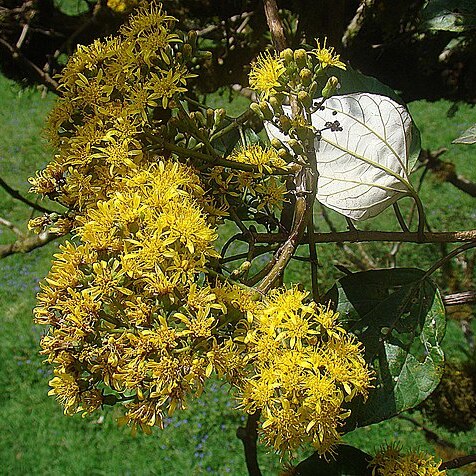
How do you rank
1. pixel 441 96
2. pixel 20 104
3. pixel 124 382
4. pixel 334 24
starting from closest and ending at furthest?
pixel 124 382 < pixel 334 24 < pixel 441 96 < pixel 20 104

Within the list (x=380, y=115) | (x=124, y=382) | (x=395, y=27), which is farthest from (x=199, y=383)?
(x=395, y=27)

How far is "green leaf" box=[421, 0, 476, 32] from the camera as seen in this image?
74 centimetres

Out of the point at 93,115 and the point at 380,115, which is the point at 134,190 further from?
the point at 380,115

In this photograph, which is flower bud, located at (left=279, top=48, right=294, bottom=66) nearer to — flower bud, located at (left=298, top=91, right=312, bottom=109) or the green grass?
flower bud, located at (left=298, top=91, right=312, bottom=109)

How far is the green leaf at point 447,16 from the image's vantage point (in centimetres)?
74

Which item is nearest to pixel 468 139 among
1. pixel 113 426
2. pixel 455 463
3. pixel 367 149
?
pixel 367 149

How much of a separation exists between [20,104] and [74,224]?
3549 mm

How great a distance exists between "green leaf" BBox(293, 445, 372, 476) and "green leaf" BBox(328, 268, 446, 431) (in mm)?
118

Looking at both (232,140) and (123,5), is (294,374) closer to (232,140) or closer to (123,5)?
(232,140)

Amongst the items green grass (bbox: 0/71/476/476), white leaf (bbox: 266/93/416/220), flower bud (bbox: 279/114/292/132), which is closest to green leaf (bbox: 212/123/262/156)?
white leaf (bbox: 266/93/416/220)

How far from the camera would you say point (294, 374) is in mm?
461

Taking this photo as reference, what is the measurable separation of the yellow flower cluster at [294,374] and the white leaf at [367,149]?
15 centimetres

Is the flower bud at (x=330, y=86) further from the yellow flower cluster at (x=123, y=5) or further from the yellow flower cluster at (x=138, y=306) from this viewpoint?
the yellow flower cluster at (x=123, y=5)

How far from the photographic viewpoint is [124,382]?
452 millimetres
